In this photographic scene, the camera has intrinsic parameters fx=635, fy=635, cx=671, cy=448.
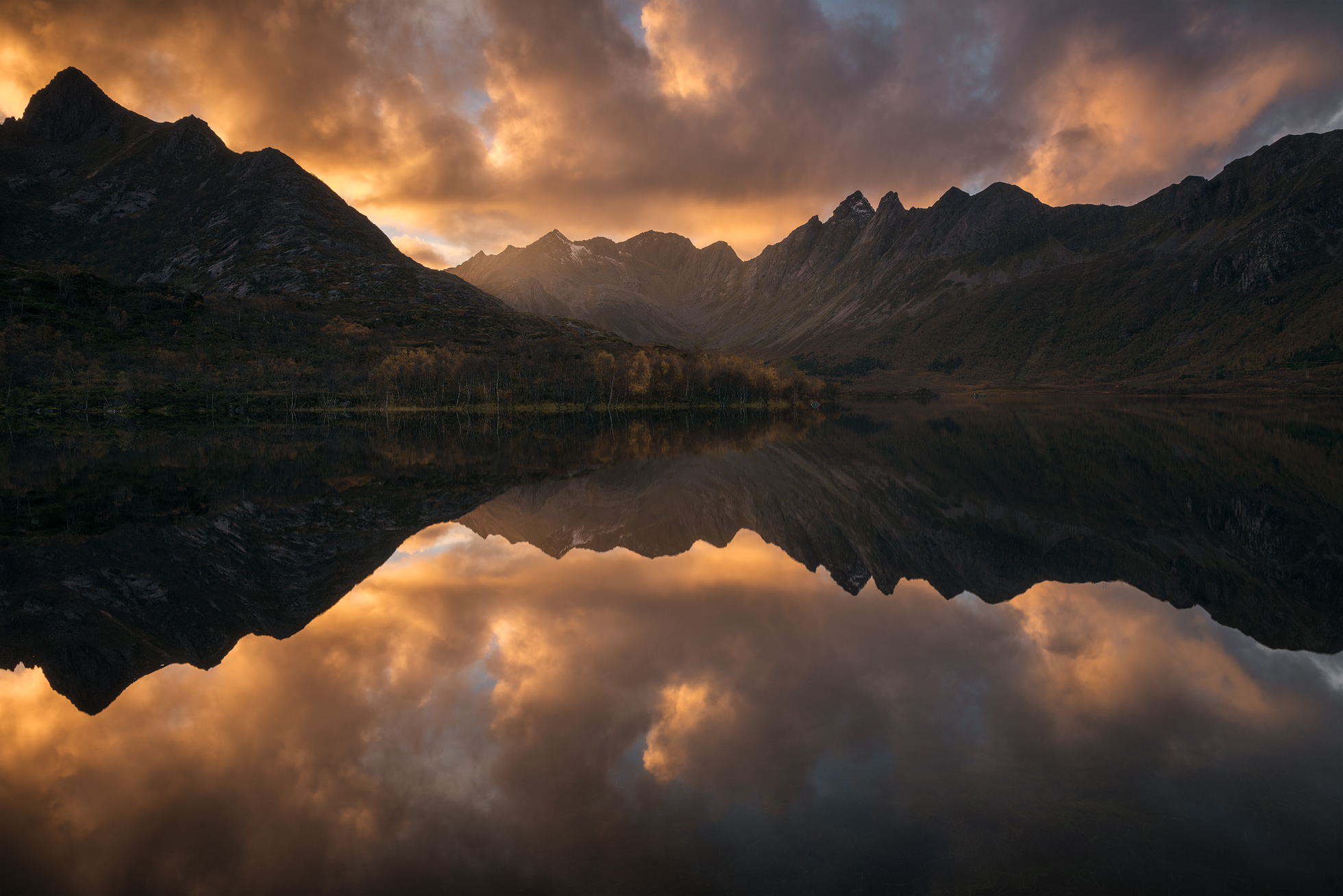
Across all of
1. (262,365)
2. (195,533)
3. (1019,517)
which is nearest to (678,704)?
(1019,517)

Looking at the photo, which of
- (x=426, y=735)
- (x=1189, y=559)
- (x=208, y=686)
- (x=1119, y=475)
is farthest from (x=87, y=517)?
(x=1119, y=475)

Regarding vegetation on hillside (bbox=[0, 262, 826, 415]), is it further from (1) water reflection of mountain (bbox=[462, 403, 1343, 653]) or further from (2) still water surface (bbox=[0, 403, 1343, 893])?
(2) still water surface (bbox=[0, 403, 1343, 893])

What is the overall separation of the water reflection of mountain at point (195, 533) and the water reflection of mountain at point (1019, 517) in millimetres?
6316

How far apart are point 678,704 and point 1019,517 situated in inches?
930

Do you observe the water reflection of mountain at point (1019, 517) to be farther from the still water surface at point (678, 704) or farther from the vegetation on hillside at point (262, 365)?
the vegetation on hillside at point (262, 365)

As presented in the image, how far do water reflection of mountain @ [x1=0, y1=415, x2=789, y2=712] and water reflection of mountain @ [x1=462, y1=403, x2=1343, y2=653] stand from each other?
20.7ft

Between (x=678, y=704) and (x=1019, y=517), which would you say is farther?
(x=1019, y=517)

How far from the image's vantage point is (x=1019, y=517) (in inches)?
1134

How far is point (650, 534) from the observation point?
2605 centimetres

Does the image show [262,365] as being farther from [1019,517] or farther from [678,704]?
[678,704]

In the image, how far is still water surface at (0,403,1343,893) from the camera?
721 cm

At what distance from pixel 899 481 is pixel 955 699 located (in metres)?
31.1

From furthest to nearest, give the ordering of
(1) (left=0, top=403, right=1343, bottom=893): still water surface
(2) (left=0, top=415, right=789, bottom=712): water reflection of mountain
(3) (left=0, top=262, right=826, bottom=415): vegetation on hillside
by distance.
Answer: (3) (left=0, top=262, right=826, bottom=415): vegetation on hillside, (2) (left=0, top=415, right=789, bottom=712): water reflection of mountain, (1) (left=0, top=403, right=1343, bottom=893): still water surface

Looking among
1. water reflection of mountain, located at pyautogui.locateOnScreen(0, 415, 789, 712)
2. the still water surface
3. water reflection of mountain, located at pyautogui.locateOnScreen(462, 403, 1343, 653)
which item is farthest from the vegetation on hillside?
the still water surface
